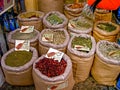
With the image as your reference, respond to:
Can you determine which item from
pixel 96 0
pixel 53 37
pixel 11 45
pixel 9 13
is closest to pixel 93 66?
pixel 53 37

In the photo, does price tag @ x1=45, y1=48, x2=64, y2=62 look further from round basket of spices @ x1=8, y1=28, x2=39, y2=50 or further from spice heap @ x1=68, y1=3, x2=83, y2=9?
spice heap @ x1=68, y1=3, x2=83, y2=9

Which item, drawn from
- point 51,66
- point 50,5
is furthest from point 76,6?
point 51,66

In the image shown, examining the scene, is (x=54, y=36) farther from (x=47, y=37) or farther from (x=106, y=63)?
(x=106, y=63)

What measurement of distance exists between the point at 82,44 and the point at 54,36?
1.06 feet

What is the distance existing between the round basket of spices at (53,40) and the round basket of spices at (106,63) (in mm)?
354

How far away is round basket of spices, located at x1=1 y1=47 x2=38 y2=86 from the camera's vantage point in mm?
1602

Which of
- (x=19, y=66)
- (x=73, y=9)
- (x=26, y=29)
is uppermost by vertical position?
(x=73, y=9)

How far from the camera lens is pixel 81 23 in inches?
80.8

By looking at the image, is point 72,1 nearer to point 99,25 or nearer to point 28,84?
point 99,25

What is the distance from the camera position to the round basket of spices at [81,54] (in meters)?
1.66

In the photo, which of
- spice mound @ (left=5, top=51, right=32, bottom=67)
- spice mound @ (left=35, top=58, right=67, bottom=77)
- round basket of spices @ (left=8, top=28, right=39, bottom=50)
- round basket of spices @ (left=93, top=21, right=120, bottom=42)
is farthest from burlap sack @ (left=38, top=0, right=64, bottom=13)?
spice mound @ (left=35, top=58, right=67, bottom=77)

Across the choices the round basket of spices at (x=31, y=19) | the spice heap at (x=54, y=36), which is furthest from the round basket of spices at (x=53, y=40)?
the round basket of spices at (x=31, y=19)

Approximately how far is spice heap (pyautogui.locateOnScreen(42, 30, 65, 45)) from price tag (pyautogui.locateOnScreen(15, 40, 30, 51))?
20 centimetres

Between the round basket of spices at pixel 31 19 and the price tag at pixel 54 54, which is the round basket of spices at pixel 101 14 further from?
the price tag at pixel 54 54
